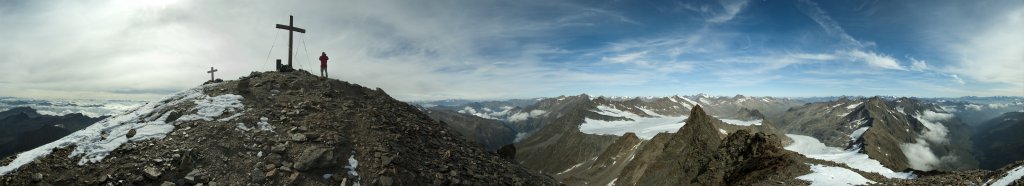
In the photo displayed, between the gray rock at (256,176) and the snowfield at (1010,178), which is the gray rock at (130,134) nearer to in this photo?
the gray rock at (256,176)

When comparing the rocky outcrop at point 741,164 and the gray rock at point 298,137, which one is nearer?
the gray rock at point 298,137

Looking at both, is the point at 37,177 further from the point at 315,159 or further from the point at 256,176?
the point at 315,159

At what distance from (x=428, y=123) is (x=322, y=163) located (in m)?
9.31

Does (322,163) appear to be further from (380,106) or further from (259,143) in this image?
(380,106)

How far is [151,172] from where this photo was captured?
17.4 metres

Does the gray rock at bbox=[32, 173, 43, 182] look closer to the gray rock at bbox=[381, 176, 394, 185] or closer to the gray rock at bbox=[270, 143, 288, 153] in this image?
A: the gray rock at bbox=[270, 143, 288, 153]

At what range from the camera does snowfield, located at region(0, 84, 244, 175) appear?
59.2 ft

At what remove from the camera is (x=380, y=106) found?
2731 centimetres

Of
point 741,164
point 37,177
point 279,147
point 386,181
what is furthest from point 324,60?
point 741,164

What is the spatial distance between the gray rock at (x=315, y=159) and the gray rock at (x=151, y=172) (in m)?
4.65

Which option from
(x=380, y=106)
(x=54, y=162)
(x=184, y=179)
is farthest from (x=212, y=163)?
(x=380, y=106)

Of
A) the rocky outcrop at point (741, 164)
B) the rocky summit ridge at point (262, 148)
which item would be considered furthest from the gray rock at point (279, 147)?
the rocky outcrop at point (741, 164)

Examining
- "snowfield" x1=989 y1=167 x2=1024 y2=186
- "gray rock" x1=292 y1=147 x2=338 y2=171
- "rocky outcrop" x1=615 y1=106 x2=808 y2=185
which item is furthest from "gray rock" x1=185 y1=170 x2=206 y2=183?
"rocky outcrop" x1=615 y1=106 x2=808 y2=185

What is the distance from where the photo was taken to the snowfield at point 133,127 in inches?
710
